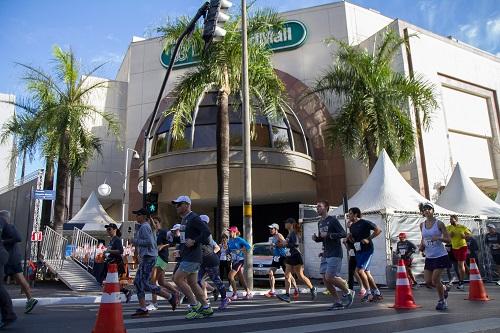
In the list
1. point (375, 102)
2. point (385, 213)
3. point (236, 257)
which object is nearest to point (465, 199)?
point (375, 102)

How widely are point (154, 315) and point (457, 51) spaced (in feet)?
86.6

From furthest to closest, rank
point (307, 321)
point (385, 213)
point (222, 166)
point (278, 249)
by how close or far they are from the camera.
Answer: point (222, 166) < point (385, 213) < point (278, 249) < point (307, 321)

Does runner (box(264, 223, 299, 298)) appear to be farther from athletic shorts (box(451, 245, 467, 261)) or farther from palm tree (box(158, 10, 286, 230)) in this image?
athletic shorts (box(451, 245, 467, 261))

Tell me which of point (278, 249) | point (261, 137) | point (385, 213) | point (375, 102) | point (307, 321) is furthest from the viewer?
point (261, 137)

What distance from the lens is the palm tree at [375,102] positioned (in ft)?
61.0

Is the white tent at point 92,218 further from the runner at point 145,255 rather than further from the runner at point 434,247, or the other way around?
the runner at point 434,247

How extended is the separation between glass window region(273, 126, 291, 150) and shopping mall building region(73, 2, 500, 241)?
0.07 m

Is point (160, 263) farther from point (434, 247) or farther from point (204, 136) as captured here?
point (204, 136)

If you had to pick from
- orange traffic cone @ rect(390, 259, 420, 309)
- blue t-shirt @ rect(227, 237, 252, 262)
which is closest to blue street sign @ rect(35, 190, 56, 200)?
blue t-shirt @ rect(227, 237, 252, 262)

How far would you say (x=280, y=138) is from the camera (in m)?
24.1

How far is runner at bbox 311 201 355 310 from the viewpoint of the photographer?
725cm

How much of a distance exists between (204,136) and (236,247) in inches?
546

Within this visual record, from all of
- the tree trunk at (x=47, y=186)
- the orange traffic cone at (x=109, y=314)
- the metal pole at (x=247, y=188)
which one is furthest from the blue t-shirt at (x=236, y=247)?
the tree trunk at (x=47, y=186)

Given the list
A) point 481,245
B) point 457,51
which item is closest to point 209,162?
point 481,245
